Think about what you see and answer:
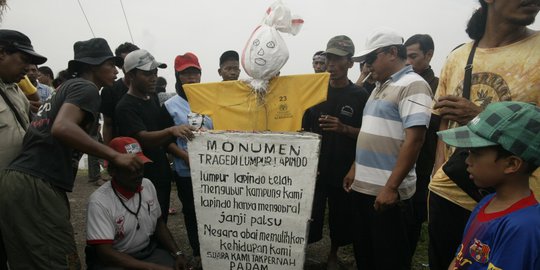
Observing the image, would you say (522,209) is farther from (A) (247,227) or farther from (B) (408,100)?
(A) (247,227)

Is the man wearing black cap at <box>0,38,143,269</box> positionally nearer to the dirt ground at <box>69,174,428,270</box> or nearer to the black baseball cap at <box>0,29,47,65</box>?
the black baseball cap at <box>0,29,47,65</box>

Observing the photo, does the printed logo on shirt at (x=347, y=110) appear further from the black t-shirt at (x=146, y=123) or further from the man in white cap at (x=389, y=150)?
the black t-shirt at (x=146, y=123)

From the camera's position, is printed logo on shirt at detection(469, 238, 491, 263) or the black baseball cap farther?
the black baseball cap

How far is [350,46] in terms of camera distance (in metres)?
3.48

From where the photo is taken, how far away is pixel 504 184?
155 cm

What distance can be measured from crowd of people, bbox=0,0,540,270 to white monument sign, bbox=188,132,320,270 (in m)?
0.31

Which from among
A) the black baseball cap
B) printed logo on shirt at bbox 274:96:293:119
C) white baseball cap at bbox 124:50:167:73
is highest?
the black baseball cap

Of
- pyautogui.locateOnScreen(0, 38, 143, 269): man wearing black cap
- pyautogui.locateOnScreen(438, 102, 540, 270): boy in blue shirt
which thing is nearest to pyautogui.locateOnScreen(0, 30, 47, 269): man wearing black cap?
pyautogui.locateOnScreen(0, 38, 143, 269): man wearing black cap

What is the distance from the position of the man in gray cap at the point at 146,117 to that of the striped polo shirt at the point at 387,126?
1.51 metres

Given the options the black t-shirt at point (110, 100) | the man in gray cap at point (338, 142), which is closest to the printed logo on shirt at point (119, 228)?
the black t-shirt at point (110, 100)

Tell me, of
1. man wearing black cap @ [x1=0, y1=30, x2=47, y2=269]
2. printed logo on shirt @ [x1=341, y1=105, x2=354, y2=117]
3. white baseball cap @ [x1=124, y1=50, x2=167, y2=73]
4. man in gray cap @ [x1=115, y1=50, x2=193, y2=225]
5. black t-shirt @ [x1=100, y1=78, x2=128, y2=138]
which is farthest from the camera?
black t-shirt @ [x1=100, y1=78, x2=128, y2=138]

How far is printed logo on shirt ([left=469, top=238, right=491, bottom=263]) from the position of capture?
1526 millimetres

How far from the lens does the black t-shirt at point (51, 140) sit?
7.32ft

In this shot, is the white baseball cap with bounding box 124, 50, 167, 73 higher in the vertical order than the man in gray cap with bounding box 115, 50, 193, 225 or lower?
higher
